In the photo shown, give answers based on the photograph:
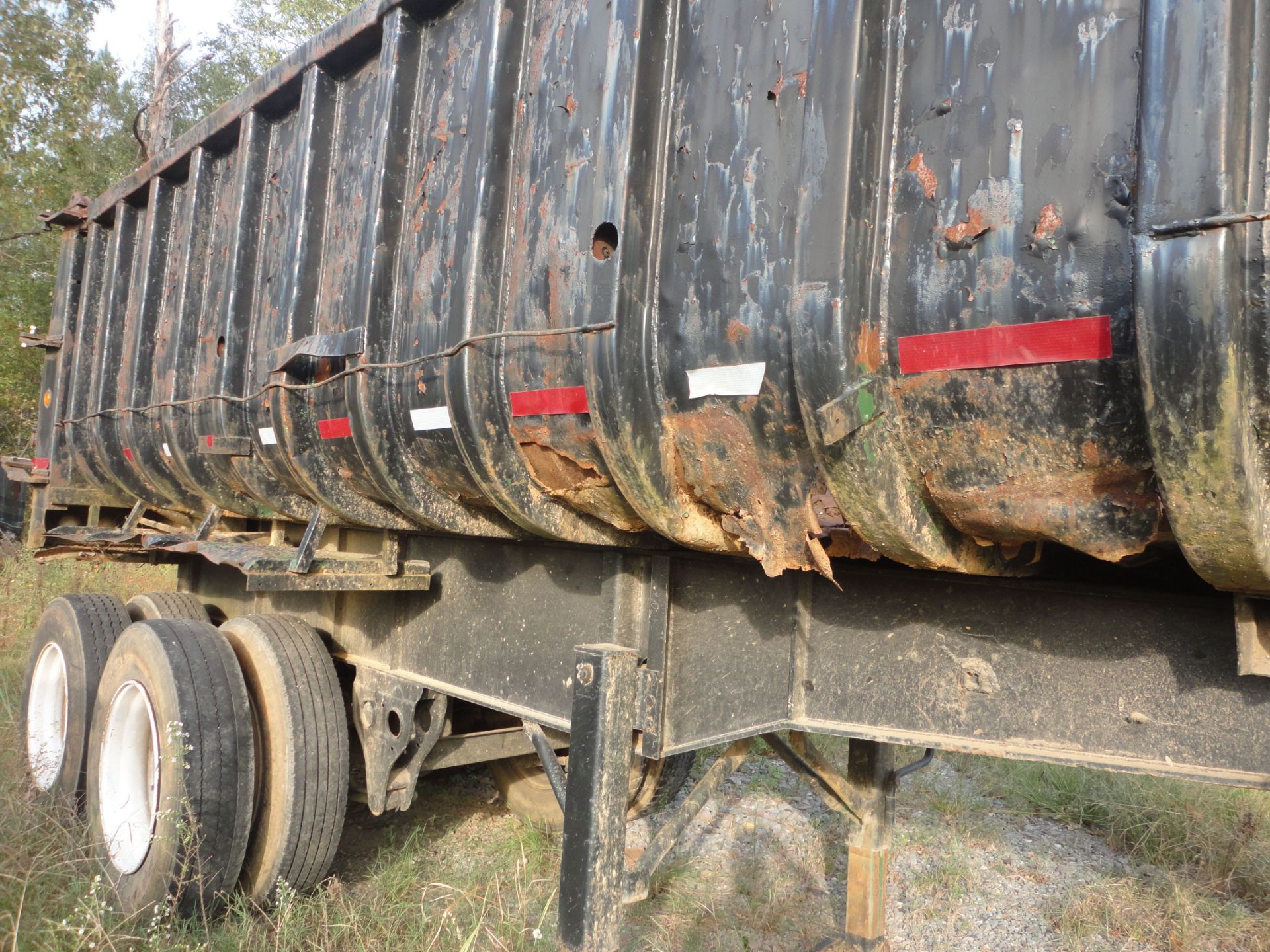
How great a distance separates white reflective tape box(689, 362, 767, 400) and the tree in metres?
15.0

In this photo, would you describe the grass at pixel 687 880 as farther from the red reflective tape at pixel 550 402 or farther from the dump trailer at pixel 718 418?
the red reflective tape at pixel 550 402

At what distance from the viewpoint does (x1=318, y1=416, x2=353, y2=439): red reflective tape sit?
2688mm

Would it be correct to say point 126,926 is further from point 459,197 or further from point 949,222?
point 949,222

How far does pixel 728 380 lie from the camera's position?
1.64 m

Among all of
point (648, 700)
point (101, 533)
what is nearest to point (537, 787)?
point (648, 700)

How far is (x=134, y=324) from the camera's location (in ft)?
15.6

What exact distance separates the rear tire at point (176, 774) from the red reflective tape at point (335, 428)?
37.8 inches

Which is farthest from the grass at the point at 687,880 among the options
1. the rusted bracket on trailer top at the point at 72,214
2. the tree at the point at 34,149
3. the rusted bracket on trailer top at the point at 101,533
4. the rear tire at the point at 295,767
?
the tree at the point at 34,149

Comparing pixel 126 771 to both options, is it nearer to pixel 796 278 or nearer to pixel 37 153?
pixel 796 278

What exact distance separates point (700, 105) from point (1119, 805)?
4402mm

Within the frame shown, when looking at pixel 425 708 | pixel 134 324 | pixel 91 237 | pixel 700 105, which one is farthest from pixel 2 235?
pixel 700 105

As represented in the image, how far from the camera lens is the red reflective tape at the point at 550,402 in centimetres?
188

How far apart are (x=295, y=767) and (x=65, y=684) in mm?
1987

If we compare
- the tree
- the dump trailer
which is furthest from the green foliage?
the dump trailer
